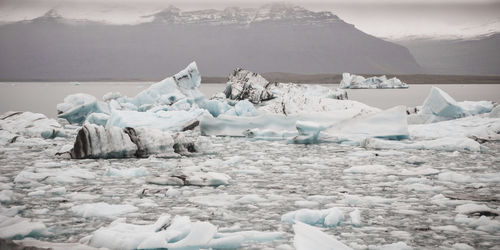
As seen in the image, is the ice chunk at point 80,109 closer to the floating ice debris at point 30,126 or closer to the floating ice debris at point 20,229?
the floating ice debris at point 30,126

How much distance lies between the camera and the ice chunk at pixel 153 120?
8760 mm

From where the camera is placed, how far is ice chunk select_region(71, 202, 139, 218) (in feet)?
10.4

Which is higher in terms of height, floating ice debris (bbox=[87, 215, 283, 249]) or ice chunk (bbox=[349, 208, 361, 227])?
floating ice debris (bbox=[87, 215, 283, 249])

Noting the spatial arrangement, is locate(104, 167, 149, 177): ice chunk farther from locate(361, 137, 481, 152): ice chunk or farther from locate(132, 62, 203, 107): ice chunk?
locate(132, 62, 203, 107): ice chunk

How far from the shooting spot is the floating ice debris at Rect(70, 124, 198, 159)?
18.8 feet

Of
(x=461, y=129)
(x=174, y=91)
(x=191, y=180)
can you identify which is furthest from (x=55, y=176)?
(x=174, y=91)

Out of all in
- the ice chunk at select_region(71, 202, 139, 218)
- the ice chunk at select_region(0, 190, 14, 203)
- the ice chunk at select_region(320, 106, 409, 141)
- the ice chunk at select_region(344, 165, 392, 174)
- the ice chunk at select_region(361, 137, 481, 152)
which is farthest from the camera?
the ice chunk at select_region(320, 106, 409, 141)

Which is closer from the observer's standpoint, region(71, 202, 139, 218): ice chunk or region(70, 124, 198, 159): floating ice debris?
region(71, 202, 139, 218): ice chunk

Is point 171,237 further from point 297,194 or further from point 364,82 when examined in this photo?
point 364,82

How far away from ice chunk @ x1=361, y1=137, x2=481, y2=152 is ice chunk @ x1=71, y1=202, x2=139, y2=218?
4.49m

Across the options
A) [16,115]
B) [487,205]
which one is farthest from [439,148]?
[16,115]

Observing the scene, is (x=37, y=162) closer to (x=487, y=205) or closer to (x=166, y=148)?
(x=166, y=148)

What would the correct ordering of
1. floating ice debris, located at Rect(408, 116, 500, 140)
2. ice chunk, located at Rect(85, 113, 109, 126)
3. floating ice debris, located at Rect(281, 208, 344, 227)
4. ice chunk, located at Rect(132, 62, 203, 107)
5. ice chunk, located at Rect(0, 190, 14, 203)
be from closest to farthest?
1. floating ice debris, located at Rect(281, 208, 344, 227)
2. ice chunk, located at Rect(0, 190, 14, 203)
3. floating ice debris, located at Rect(408, 116, 500, 140)
4. ice chunk, located at Rect(85, 113, 109, 126)
5. ice chunk, located at Rect(132, 62, 203, 107)

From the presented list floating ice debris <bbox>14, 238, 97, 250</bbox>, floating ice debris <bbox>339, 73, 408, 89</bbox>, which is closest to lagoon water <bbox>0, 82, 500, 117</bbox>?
floating ice debris <bbox>339, 73, 408, 89</bbox>
